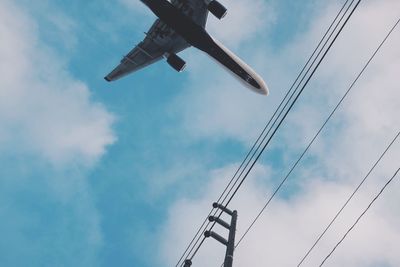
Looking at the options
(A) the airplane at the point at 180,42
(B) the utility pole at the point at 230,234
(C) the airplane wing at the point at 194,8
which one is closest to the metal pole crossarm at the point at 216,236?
(B) the utility pole at the point at 230,234

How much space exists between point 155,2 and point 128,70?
7.78 m

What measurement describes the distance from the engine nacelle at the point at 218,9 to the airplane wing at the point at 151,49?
236 inches

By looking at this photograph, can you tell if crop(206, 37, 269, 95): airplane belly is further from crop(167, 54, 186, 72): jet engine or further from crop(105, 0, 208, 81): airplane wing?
crop(105, 0, 208, 81): airplane wing

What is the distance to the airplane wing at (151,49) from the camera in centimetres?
3488

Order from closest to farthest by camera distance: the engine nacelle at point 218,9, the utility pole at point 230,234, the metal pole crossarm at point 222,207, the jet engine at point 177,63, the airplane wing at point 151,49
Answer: the utility pole at point 230,234 → the metal pole crossarm at point 222,207 → the engine nacelle at point 218,9 → the jet engine at point 177,63 → the airplane wing at point 151,49

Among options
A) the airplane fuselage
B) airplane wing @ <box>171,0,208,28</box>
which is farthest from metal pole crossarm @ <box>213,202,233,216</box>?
airplane wing @ <box>171,0,208,28</box>

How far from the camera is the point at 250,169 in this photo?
10.9 m

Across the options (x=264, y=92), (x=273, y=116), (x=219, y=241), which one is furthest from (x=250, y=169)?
(x=264, y=92)

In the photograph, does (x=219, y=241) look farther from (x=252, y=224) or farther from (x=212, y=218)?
(x=252, y=224)

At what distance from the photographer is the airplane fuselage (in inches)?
1151

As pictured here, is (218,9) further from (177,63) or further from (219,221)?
(219,221)

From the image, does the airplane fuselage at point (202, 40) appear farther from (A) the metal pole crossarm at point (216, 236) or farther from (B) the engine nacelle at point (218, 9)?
(A) the metal pole crossarm at point (216, 236)

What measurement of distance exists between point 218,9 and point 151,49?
27.1 feet

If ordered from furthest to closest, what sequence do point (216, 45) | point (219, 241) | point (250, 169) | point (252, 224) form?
point (216, 45), point (252, 224), point (250, 169), point (219, 241)
